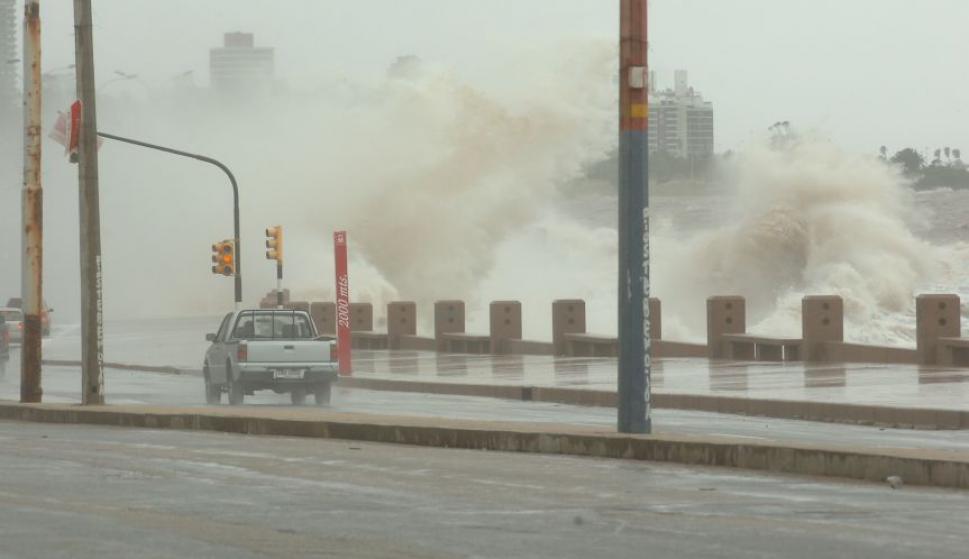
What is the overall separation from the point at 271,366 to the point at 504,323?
14638 millimetres

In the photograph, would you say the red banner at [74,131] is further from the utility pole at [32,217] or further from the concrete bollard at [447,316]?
the concrete bollard at [447,316]

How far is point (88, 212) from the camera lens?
25.8 m

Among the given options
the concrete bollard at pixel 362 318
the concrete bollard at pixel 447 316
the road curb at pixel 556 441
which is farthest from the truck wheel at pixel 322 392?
the concrete bollard at pixel 362 318

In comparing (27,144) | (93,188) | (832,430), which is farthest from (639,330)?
(27,144)

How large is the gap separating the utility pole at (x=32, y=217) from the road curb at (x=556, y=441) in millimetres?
2888

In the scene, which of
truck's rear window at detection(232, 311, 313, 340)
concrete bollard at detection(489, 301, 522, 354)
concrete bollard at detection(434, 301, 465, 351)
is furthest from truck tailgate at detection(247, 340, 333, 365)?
concrete bollard at detection(434, 301, 465, 351)

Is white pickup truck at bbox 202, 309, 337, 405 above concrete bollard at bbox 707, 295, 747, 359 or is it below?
below

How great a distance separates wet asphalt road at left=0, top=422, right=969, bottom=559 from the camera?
1027 cm

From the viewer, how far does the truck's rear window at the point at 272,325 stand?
33.1 metres

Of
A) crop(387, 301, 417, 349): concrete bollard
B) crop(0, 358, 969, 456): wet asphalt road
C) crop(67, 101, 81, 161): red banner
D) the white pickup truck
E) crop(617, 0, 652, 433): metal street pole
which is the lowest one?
crop(0, 358, 969, 456): wet asphalt road

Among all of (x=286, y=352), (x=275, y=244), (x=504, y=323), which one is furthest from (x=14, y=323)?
(x=286, y=352)

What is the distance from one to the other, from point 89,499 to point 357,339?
40767 mm

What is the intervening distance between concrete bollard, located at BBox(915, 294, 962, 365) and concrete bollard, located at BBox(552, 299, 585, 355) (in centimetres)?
1234

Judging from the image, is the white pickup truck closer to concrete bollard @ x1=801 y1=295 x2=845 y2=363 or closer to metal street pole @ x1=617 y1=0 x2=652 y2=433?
concrete bollard @ x1=801 y1=295 x2=845 y2=363
